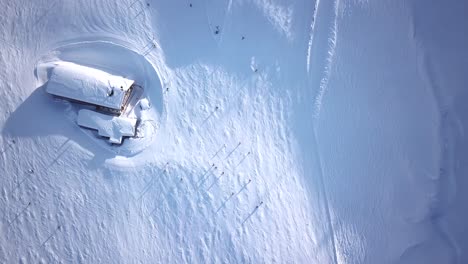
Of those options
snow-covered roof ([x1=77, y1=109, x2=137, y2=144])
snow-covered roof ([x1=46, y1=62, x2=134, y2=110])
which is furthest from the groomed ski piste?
snow-covered roof ([x1=46, y1=62, x2=134, y2=110])

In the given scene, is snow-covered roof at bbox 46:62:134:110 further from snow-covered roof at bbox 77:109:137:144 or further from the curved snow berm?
the curved snow berm

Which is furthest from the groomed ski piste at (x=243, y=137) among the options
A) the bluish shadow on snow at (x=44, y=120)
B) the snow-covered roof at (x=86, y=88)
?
the snow-covered roof at (x=86, y=88)

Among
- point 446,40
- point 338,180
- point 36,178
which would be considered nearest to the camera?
point 36,178

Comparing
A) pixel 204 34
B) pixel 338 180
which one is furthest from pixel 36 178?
pixel 338 180

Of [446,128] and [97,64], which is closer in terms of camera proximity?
[97,64]

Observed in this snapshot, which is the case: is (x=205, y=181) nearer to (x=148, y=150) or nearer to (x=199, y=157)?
(x=199, y=157)

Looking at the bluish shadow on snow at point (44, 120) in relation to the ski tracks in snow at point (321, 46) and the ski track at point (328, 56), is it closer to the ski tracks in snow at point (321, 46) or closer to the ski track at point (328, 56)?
the ski track at point (328, 56)
